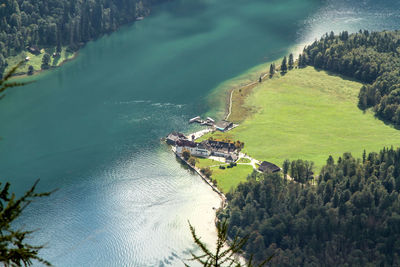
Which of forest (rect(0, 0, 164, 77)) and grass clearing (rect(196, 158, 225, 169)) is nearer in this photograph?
grass clearing (rect(196, 158, 225, 169))

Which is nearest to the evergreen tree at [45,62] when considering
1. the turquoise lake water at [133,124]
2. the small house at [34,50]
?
the turquoise lake water at [133,124]

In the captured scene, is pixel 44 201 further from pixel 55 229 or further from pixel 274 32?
pixel 274 32

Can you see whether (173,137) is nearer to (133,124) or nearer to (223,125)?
(133,124)

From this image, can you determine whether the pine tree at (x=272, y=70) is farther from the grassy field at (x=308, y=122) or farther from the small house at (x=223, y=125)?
the small house at (x=223, y=125)

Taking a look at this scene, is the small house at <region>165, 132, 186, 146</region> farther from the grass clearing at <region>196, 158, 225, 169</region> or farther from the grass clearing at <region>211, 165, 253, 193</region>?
the grass clearing at <region>211, 165, 253, 193</region>

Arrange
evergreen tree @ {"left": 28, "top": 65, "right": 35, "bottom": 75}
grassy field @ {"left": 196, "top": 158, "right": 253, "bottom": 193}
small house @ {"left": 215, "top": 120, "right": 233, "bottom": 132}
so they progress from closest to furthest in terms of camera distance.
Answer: grassy field @ {"left": 196, "top": 158, "right": 253, "bottom": 193} < small house @ {"left": 215, "top": 120, "right": 233, "bottom": 132} < evergreen tree @ {"left": 28, "top": 65, "right": 35, "bottom": 75}

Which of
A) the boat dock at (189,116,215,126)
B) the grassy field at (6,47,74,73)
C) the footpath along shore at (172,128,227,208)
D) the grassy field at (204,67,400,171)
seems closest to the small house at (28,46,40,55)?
the grassy field at (6,47,74,73)

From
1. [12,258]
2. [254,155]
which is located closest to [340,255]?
[254,155]

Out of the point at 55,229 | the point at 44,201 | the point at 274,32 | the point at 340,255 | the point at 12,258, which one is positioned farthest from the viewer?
the point at 274,32
